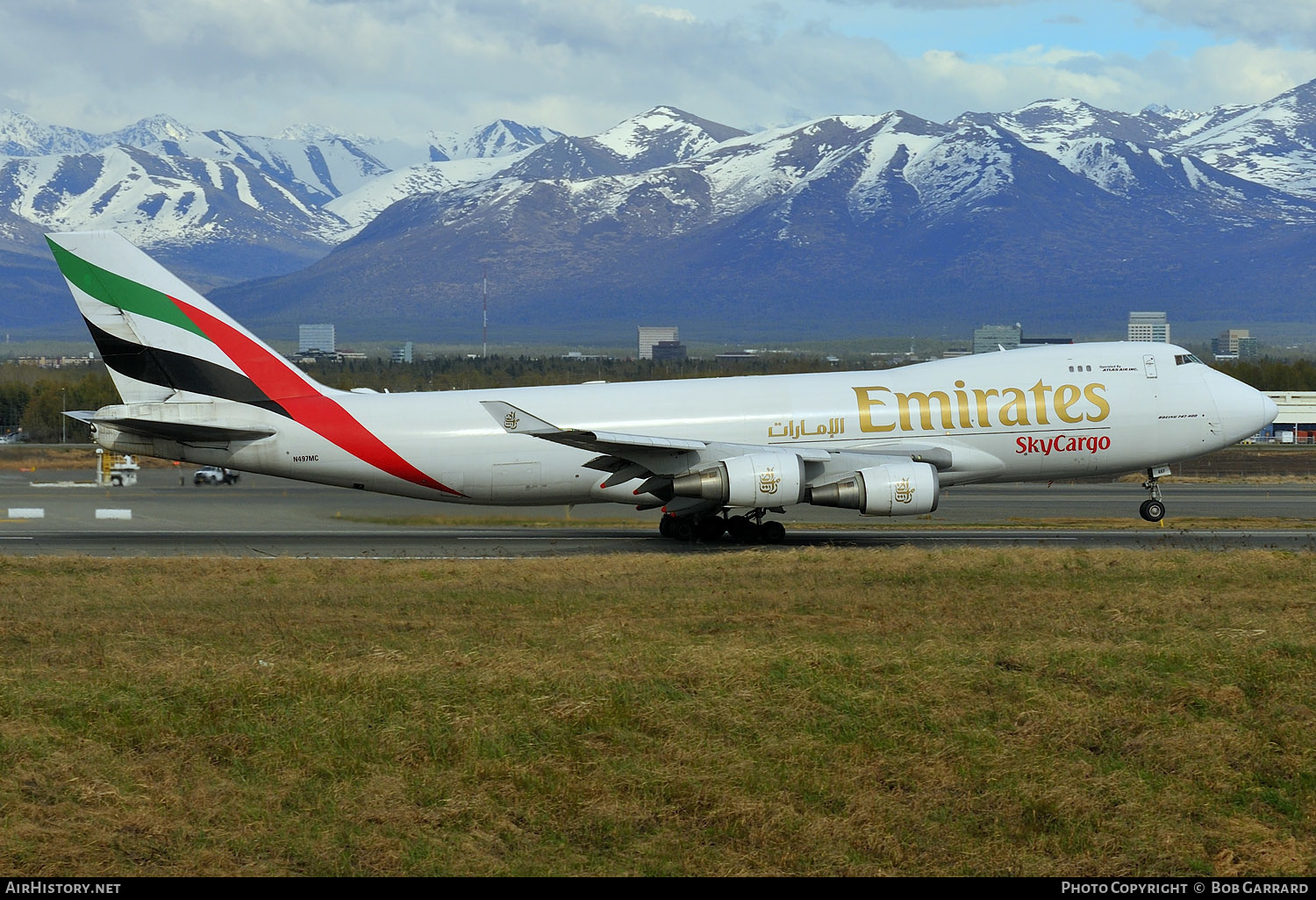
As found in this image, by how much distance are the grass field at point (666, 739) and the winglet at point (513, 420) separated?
10.5 meters

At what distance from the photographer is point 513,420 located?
1277 inches

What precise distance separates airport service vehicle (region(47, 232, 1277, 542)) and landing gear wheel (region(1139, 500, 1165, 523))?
243cm

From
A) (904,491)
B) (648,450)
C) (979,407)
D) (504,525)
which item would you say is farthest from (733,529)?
(504,525)

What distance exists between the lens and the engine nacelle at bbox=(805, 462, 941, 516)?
31234 millimetres

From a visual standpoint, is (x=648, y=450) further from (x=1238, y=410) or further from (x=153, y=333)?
(x=1238, y=410)

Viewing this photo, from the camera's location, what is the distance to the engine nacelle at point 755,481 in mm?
31312

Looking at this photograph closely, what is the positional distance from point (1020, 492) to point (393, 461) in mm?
32430

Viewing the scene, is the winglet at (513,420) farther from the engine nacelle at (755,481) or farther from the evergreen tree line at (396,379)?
the evergreen tree line at (396,379)

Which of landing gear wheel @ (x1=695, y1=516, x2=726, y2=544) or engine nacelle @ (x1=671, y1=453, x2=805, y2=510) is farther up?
engine nacelle @ (x1=671, y1=453, x2=805, y2=510)

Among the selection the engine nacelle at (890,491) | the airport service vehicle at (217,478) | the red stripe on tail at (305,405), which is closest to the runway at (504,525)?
the red stripe on tail at (305,405)

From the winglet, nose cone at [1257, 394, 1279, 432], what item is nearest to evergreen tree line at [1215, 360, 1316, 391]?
nose cone at [1257, 394, 1279, 432]

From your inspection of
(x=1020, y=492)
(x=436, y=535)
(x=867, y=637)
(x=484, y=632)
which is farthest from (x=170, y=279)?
(x=1020, y=492)

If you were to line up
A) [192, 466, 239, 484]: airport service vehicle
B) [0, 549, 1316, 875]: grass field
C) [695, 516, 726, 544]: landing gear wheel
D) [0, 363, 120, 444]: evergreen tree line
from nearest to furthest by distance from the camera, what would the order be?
[0, 549, 1316, 875]: grass field → [695, 516, 726, 544]: landing gear wheel → [192, 466, 239, 484]: airport service vehicle → [0, 363, 120, 444]: evergreen tree line

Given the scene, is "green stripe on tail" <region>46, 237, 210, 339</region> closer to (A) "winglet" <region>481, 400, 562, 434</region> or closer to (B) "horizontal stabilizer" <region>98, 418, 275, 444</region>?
(B) "horizontal stabilizer" <region>98, 418, 275, 444</region>
